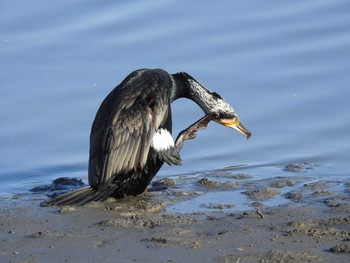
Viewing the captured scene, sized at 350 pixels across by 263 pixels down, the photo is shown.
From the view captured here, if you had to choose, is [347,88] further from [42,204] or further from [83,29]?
[42,204]

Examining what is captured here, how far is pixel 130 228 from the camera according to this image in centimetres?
686

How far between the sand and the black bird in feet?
0.59

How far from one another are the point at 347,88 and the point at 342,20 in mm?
1611

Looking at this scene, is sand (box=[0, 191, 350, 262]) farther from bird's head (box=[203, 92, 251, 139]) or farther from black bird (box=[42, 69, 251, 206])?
bird's head (box=[203, 92, 251, 139])

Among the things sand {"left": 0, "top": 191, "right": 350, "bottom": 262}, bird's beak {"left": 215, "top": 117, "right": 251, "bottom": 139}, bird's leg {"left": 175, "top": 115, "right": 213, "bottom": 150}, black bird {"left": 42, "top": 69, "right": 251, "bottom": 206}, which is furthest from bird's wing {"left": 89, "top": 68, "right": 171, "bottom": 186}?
bird's beak {"left": 215, "top": 117, "right": 251, "bottom": 139}

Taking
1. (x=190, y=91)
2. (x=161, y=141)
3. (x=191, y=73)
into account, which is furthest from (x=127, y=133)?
(x=191, y=73)

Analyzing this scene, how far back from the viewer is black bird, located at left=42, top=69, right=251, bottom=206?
303 inches

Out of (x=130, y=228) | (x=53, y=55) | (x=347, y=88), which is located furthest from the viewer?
(x=53, y=55)

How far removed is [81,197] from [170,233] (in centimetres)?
117

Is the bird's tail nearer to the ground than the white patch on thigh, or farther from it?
nearer to the ground

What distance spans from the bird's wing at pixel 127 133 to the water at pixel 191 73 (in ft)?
3.46

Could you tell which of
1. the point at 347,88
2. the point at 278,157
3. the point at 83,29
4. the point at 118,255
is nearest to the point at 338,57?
the point at 347,88

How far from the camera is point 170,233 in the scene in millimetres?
6719

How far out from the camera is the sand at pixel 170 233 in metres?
6.27
